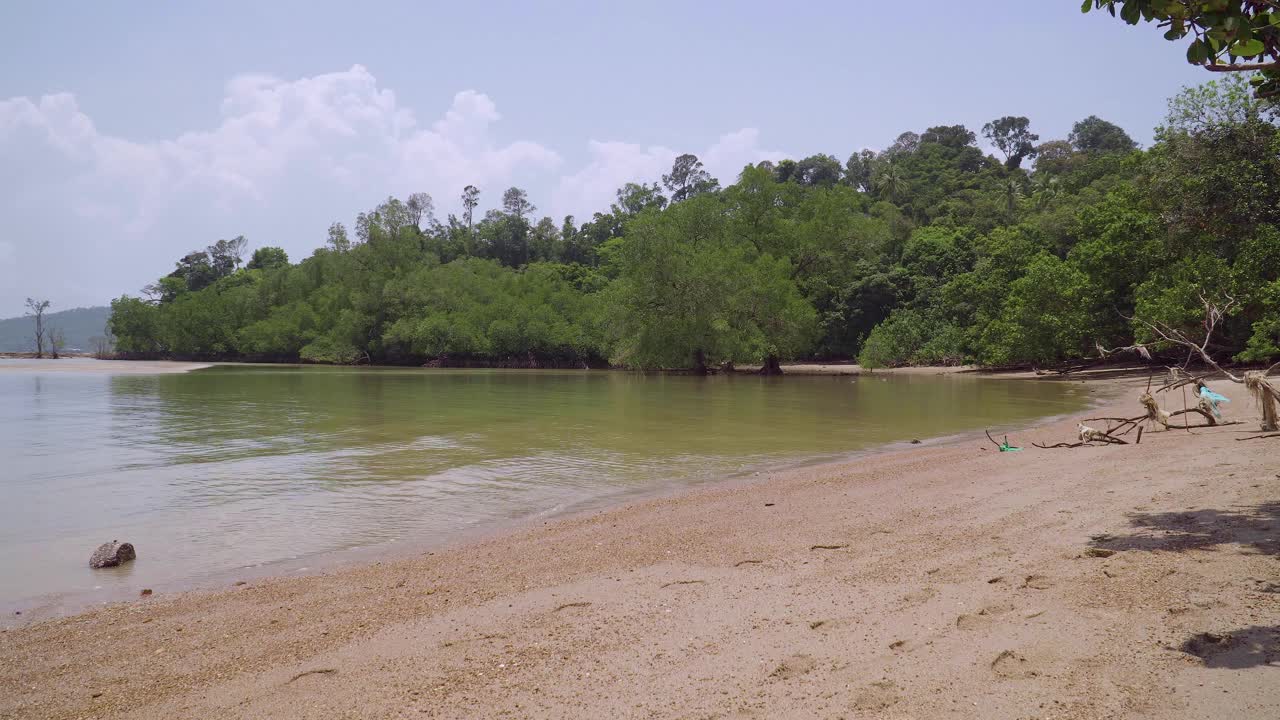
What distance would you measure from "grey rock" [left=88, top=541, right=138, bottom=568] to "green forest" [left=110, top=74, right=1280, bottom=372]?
2143 centimetres

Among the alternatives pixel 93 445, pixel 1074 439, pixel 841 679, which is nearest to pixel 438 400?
pixel 93 445

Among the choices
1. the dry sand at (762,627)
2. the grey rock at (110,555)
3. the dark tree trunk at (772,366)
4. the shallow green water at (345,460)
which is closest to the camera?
the dry sand at (762,627)

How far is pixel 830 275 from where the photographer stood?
186 ft

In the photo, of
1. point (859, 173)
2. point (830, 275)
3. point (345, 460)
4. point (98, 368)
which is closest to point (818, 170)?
point (859, 173)

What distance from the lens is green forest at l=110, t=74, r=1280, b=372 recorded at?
27984 millimetres

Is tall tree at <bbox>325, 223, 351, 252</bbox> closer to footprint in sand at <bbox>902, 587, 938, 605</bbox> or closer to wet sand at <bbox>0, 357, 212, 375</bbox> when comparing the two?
wet sand at <bbox>0, 357, 212, 375</bbox>

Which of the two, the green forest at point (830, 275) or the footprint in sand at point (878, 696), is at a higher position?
the green forest at point (830, 275)

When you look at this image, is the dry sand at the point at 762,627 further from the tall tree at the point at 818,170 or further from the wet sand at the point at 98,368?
→ the tall tree at the point at 818,170

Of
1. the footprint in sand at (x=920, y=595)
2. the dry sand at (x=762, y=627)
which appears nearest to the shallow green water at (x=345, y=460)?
the dry sand at (x=762, y=627)

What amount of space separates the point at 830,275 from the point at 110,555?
5335 cm

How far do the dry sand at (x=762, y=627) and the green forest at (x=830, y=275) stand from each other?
16.6 m

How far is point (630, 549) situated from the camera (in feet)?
23.5

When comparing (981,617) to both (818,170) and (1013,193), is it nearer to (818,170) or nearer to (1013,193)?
(1013,193)

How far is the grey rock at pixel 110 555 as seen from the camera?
294 inches
